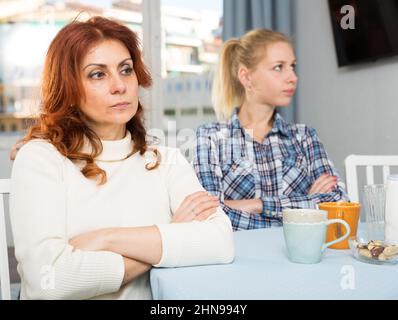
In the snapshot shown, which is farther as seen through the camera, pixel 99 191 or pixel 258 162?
pixel 258 162

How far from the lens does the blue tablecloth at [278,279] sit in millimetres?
724

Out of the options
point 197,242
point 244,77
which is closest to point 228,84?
point 244,77

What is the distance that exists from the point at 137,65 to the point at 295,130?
75cm

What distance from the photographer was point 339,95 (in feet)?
8.91

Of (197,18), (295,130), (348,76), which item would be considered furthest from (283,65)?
(197,18)

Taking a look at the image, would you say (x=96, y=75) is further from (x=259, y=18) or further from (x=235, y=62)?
(x=259, y=18)

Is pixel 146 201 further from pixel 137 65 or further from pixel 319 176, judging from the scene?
pixel 319 176

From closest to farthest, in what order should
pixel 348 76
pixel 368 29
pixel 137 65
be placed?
pixel 137 65
pixel 368 29
pixel 348 76

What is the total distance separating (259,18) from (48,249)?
2.55 meters

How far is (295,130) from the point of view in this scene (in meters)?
1.78

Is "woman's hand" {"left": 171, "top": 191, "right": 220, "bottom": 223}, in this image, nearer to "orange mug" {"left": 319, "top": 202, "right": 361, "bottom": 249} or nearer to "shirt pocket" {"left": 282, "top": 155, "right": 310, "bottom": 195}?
"orange mug" {"left": 319, "top": 202, "right": 361, "bottom": 249}

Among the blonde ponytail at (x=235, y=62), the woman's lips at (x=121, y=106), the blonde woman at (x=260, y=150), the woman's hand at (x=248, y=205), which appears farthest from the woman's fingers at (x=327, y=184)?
the woman's lips at (x=121, y=106)

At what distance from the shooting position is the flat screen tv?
215 cm

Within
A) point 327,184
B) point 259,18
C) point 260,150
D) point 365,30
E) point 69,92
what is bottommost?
point 327,184
